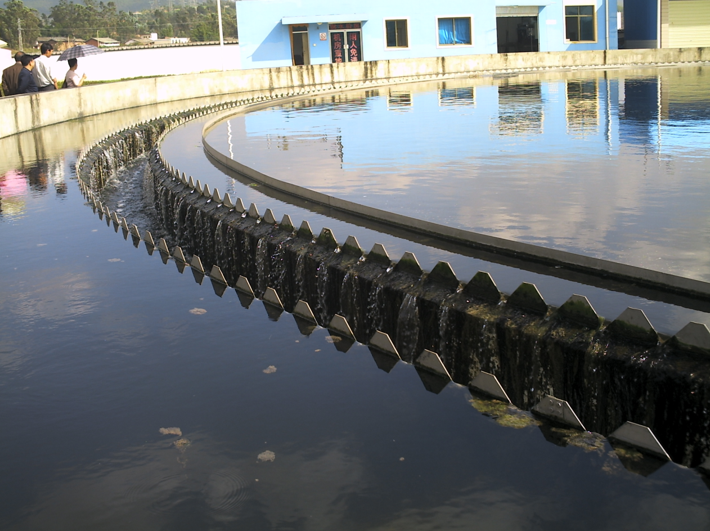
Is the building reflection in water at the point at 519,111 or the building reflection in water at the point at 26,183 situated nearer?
the building reflection in water at the point at 26,183

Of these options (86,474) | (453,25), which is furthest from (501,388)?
(453,25)

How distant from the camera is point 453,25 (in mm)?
46250

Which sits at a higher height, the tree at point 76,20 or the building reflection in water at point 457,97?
the tree at point 76,20

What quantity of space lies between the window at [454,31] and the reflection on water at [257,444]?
4213 cm

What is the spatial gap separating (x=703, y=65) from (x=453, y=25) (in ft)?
49.1

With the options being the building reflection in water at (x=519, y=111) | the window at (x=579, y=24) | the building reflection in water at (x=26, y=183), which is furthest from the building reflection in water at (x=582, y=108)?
the window at (x=579, y=24)

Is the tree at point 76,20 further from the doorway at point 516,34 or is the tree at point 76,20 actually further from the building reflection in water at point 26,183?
the building reflection in water at point 26,183

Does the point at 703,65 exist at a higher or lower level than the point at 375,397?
higher

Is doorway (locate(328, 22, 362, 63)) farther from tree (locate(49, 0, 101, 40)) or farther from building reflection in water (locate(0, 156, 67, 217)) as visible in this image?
tree (locate(49, 0, 101, 40))

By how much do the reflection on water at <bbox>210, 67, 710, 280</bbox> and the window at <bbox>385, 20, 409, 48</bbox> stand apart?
22046mm

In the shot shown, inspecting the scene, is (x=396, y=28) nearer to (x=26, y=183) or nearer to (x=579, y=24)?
(x=579, y=24)

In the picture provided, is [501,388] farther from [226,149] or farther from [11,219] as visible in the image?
[226,149]

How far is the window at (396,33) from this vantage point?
45094mm

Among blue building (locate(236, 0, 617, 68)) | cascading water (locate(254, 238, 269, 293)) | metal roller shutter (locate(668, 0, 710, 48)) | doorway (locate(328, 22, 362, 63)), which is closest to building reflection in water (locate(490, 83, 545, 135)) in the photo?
cascading water (locate(254, 238, 269, 293))
